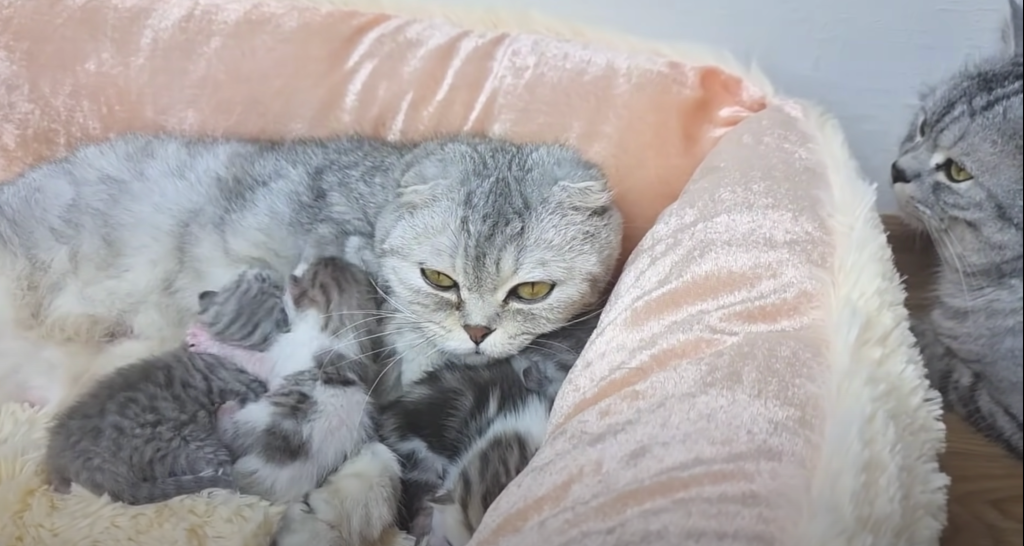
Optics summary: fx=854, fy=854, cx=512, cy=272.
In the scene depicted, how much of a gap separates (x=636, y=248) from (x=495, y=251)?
0.23m

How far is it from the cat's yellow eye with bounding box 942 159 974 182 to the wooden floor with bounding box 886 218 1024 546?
3.8 inches

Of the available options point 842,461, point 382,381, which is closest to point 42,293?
point 382,381

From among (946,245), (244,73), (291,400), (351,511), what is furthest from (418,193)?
(946,245)

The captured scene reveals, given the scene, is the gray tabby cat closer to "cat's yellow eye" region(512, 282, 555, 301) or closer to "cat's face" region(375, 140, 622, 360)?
"cat's face" region(375, 140, 622, 360)

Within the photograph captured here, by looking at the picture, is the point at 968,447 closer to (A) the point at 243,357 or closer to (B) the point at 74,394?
(A) the point at 243,357

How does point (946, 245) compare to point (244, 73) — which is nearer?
point (946, 245)

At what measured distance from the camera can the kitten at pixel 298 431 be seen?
1.10 m

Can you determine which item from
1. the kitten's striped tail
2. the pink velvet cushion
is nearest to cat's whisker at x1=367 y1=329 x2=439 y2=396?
the kitten's striped tail

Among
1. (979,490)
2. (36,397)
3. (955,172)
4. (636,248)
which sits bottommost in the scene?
(36,397)

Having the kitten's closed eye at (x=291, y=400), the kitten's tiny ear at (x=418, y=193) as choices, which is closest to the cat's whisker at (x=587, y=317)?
the kitten's tiny ear at (x=418, y=193)

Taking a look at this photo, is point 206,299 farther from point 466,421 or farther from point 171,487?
point 466,421

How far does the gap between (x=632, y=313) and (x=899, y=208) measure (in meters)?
0.34

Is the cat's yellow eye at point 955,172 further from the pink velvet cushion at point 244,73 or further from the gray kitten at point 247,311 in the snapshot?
the gray kitten at point 247,311

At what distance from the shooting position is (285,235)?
1359 millimetres
